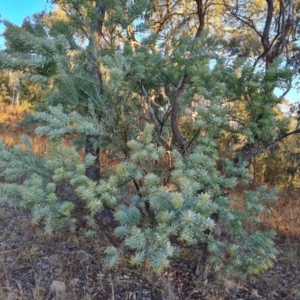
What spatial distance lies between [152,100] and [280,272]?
2146 mm

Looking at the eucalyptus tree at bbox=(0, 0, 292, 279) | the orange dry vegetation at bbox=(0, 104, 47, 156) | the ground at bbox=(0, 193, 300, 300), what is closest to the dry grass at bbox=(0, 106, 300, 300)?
the ground at bbox=(0, 193, 300, 300)

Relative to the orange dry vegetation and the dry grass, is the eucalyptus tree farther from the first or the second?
the orange dry vegetation

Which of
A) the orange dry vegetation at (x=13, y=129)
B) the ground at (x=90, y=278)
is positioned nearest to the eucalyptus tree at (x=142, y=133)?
the ground at (x=90, y=278)

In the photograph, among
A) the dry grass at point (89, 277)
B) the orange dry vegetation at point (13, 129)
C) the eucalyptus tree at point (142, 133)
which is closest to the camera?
the eucalyptus tree at point (142, 133)

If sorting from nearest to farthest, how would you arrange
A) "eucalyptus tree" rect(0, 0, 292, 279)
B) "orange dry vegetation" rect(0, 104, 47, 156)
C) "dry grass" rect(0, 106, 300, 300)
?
"eucalyptus tree" rect(0, 0, 292, 279), "dry grass" rect(0, 106, 300, 300), "orange dry vegetation" rect(0, 104, 47, 156)

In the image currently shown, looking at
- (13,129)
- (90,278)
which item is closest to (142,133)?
(90,278)

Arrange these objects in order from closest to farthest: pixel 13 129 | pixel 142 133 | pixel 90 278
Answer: pixel 142 133
pixel 90 278
pixel 13 129

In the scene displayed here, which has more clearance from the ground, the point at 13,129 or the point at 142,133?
the point at 13,129

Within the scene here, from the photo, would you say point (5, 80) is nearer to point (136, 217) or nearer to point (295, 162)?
point (295, 162)

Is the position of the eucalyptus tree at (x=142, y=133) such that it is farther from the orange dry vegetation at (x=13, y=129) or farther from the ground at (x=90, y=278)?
the orange dry vegetation at (x=13, y=129)

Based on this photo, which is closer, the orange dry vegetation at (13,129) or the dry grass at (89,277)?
the dry grass at (89,277)

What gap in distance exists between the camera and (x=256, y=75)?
2.06 meters

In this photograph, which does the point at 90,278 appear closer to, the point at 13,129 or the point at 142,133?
the point at 142,133

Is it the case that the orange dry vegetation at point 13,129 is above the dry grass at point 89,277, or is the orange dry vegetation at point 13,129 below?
above
